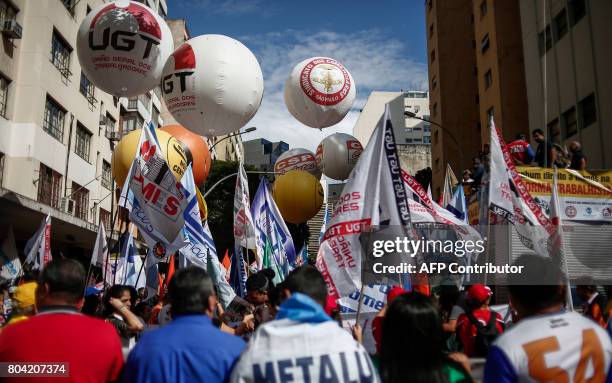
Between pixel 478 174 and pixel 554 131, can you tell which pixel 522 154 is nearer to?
pixel 478 174

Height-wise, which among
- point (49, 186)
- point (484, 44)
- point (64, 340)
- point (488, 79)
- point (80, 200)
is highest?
point (484, 44)

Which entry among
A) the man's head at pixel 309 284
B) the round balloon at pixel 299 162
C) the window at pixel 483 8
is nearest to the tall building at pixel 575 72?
the round balloon at pixel 299 162

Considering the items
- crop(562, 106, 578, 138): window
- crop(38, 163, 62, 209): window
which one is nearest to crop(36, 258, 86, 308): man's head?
crop(562, 106, 578, 138): window

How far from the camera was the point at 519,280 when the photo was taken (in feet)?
9.73

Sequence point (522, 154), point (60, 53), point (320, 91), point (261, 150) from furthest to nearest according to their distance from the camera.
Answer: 1. point (261, 150)
2. point (60, 53)
3. point (522, 154)
4. point (320, 91)

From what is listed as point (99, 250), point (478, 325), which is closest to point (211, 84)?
point (99, 250)

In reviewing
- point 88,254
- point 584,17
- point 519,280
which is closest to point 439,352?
point 519,280

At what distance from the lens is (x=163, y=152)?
27.4 feet

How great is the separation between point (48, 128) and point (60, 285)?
2223 cm

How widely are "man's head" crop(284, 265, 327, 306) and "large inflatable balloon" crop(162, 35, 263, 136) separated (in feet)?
18.4

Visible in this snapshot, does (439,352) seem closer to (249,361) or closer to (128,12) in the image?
(249,361)

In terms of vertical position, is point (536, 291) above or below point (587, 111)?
below

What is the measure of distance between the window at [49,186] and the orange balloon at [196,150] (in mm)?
14283

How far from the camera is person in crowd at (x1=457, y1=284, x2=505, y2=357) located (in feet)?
16.7
